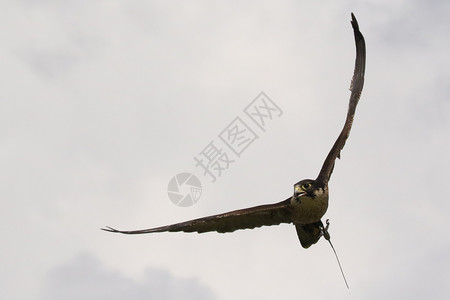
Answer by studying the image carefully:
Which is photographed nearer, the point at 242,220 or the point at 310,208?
the point at 310,208

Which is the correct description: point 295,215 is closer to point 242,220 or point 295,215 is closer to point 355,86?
point 242,220

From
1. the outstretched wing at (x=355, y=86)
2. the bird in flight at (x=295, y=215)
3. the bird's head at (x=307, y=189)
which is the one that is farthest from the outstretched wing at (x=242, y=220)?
the outstretched wing at (x=355, y=86)

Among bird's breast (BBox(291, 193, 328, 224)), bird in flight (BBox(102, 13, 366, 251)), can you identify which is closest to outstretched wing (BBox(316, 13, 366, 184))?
bird in flight (BBox(102, 13, 366, 251))

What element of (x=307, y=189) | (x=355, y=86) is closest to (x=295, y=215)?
(x=307, y=189)

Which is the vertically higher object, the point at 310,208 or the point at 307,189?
the point at 307,189

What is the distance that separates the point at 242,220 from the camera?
24.4m

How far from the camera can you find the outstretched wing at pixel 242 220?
77.6 ft

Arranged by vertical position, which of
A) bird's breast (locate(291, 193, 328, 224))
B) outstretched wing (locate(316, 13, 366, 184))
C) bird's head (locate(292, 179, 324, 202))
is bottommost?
bird's breast (locate(291, 193, 328, 224))

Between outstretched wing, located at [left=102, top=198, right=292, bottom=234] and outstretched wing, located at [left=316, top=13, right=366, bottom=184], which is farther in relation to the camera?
outstretched wing, located at [left=316, top=13, right=366, bottom=184]

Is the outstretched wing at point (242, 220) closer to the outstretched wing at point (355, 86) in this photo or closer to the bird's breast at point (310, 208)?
the bird's breast at point (310, 208)

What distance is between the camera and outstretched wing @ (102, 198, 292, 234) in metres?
23.7

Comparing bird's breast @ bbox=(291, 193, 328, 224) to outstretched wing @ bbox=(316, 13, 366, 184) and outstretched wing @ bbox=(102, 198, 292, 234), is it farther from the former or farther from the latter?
outstretched wing @ bbox=(316, 13, 366, 184)

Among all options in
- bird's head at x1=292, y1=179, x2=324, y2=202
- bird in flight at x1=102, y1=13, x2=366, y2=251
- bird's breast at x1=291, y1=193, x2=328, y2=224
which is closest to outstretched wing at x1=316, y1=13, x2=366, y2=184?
bird in flight at x1=102, y1=13, x2=366, y2=251

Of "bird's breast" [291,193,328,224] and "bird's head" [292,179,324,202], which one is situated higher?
"bird's head" [292,179,324,202]
